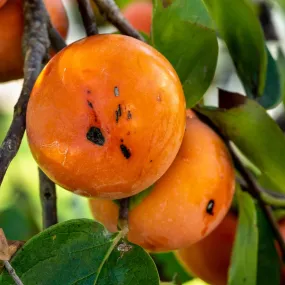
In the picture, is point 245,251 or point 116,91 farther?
point 245,251

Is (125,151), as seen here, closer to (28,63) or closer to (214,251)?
(28,63)

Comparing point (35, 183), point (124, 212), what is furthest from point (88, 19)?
point (35, 183)

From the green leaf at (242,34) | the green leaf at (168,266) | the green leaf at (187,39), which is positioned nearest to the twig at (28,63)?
the green leaf at (187,39)

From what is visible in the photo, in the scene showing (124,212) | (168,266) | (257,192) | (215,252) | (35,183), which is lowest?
(35,183)

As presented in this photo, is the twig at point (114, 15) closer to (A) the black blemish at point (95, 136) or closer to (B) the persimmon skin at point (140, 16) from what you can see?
(A) the black blemish at point (95, 136)

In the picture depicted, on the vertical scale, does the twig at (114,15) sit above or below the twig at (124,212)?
above

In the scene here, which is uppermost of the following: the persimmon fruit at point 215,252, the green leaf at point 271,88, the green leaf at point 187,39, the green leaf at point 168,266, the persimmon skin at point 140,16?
the green leaf at point 187,39
